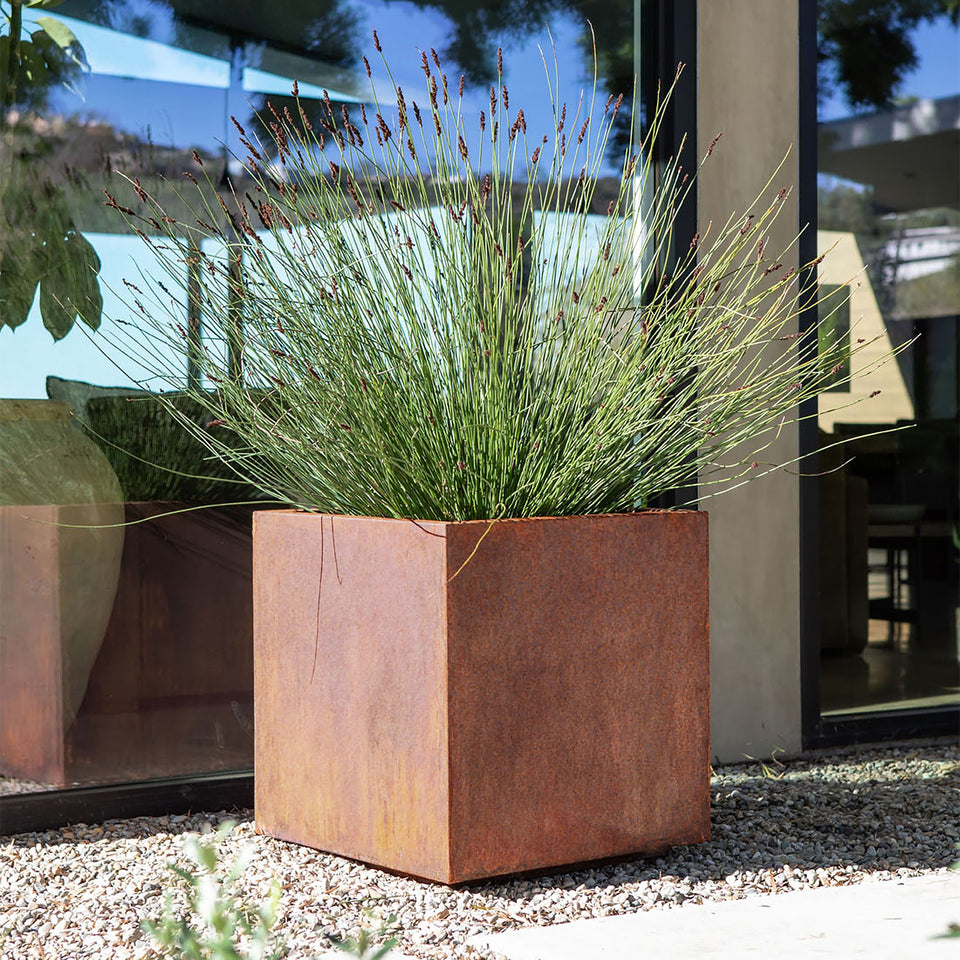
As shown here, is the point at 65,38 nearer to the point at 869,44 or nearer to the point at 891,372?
the point at 869,44

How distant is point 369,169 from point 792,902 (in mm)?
1926

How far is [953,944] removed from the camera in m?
1.89

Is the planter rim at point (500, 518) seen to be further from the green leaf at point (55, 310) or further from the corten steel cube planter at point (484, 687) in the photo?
the green leaf at point (55, 310)

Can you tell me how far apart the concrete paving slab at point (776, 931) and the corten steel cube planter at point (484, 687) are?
265 millimetres

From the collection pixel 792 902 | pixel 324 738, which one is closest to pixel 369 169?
pixel 324 738

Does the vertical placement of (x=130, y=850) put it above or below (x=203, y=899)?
below

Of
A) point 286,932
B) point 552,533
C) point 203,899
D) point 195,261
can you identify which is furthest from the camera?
point 195,261

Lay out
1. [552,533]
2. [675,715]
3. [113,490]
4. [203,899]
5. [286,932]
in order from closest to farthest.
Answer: [203,899] → [286,932] → [552,533] → [675,715] → [113,490]

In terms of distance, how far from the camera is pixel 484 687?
87.2 inches

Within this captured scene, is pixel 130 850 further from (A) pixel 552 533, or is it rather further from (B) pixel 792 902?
(B) pixel 792 902

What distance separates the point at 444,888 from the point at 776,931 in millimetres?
619

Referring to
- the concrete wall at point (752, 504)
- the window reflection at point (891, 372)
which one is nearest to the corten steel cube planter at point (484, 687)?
the concrete wall at point (752, 504)

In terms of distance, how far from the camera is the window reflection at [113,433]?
2871mm

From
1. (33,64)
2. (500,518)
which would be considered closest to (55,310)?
(33,64)
